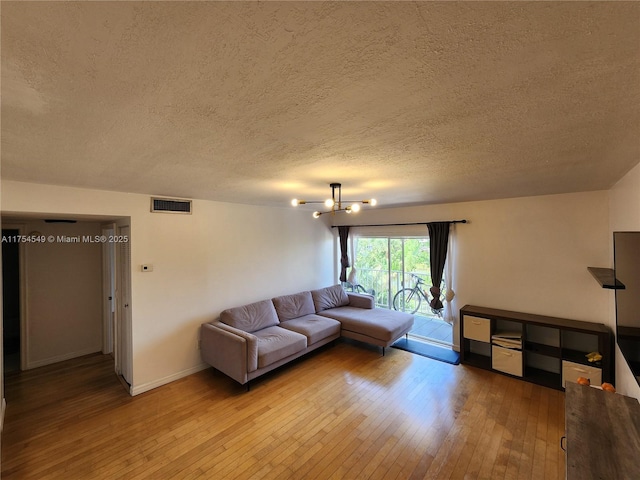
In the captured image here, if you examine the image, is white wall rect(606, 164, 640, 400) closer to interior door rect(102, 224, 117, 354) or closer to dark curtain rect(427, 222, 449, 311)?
dark curtain rect(427, 222, 449, 311)

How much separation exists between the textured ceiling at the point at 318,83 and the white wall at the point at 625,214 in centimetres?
29

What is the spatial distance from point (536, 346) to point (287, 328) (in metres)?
3.33

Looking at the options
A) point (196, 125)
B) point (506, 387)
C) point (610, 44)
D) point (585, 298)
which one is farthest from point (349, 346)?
point (610, 44)

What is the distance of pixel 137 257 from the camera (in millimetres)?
3217

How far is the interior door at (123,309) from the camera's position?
325 centimetres

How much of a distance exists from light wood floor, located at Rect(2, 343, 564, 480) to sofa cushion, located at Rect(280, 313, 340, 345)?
1.50ft

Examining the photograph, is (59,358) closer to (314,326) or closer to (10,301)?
(10,301)

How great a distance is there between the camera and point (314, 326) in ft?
13.6

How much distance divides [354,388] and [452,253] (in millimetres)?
2562

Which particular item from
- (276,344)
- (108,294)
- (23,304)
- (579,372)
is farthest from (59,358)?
(579,372)

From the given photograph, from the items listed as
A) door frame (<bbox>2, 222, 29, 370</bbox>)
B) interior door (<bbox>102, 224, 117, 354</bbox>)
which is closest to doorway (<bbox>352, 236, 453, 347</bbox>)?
interior door (<bbox>102, 224, 117, 354</bbox>)

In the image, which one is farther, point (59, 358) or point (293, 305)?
point (293, 305)

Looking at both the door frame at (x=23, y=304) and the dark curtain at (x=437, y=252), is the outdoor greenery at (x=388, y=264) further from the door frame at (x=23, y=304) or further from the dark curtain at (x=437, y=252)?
the door frame at (x=23, y=304)

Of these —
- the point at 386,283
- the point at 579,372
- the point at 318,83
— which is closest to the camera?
the point at 318,83
